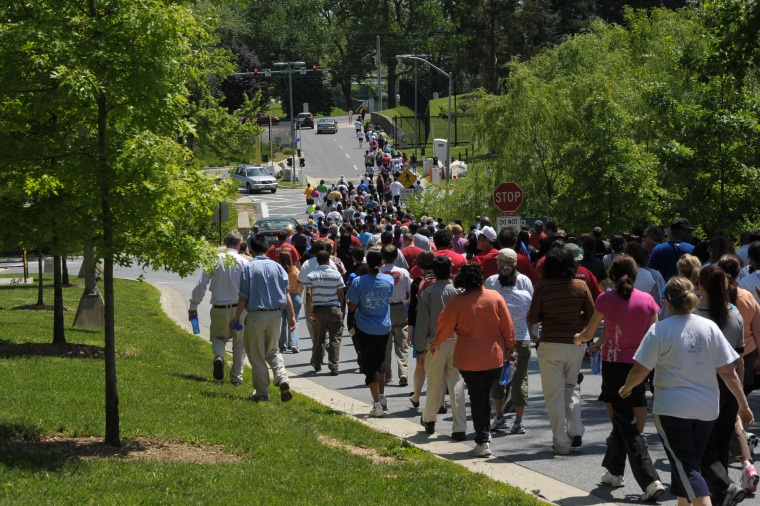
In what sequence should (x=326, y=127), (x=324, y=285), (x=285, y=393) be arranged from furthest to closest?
(x=326, y=127), (x=324, y=285), (x=285, y=393)

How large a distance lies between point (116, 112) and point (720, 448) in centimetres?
579

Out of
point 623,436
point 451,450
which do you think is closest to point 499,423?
point 451,450

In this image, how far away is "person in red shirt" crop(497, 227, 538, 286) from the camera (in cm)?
1266

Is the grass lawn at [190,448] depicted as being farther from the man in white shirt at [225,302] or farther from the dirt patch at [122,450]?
the man in white shirt at [225,302]

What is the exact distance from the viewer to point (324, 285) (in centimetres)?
1526

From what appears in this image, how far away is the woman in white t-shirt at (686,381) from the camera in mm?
7082

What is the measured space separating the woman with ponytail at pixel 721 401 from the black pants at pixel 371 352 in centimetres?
435

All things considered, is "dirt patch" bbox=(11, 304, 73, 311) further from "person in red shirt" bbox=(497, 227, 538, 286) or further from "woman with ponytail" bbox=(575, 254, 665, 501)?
"woman with ponytail" bbox=(575, 254, 665, 501)

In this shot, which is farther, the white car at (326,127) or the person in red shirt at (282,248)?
the white car at (326,127)

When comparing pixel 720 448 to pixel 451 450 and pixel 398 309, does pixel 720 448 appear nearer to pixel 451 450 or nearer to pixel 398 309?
pixel 451 450

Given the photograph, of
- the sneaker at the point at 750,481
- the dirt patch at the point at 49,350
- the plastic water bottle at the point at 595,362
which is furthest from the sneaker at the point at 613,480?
the dirt patch at the point at 49,350

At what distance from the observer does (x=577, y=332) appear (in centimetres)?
997

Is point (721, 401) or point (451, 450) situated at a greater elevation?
point (721, 401)

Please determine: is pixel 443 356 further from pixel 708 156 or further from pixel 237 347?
pixel 708 156
